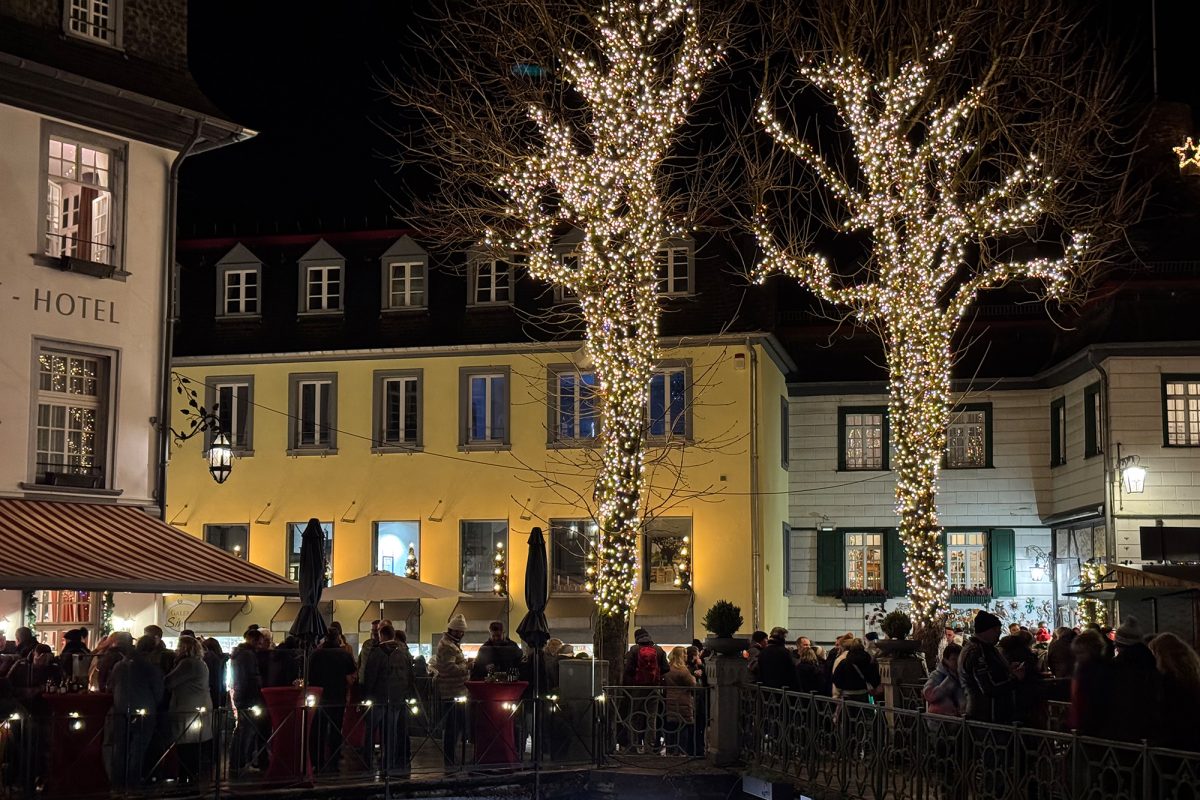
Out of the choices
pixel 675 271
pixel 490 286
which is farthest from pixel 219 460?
pixel 675 271

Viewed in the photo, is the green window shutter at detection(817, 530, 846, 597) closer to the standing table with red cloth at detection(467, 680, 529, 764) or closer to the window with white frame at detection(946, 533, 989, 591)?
the window with white frame at detection(946, 533, 989, 591)

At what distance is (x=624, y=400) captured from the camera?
2211 cm

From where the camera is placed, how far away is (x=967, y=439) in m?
36.1

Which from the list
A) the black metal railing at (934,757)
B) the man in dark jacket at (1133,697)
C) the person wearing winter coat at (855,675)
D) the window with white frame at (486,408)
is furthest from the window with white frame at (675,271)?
the man in dark jacket at (1133,697)

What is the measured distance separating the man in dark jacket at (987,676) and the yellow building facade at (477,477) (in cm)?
1899

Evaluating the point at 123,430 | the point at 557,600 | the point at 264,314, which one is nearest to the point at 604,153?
the point at 123,430

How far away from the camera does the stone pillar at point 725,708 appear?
1889cm

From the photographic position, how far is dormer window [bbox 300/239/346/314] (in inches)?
1471

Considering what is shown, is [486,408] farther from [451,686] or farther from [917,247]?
[451,686]

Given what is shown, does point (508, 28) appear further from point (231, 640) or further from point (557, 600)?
point (231, 640)

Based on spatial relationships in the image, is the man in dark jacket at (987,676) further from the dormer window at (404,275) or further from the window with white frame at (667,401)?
the dormer window at (404,275)

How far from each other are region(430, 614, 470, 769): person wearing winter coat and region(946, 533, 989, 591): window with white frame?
17.5 metres

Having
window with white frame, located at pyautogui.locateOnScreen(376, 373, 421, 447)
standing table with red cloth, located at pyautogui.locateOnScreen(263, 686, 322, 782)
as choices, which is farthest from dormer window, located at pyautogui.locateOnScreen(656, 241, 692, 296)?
standing table with red cloth, located at pyautogui.locateOnScreen(263, 686, 322, 782)

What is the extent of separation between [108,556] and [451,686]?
4.53 metres
